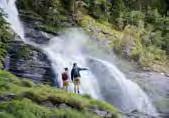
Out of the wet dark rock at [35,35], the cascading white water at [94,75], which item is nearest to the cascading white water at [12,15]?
the cascading white water at [94,75]

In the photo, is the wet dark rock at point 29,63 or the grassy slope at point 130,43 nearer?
the wet dark rock at point 29,63

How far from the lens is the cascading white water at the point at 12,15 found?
30.4m

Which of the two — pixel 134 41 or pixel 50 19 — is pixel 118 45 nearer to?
pixel 134 41

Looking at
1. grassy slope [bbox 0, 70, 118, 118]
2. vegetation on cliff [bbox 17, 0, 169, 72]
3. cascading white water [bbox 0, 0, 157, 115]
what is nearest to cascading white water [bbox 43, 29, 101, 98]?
cascading white water [bbox 0, 0, 157, 115]

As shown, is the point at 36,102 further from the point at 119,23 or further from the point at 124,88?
the point at 119,23

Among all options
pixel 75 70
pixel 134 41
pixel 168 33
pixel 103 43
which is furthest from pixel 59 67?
pixel 168 33

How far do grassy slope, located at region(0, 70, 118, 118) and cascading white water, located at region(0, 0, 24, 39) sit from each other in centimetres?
1082

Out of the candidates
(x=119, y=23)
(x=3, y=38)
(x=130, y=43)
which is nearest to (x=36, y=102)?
(x=3, y=38)

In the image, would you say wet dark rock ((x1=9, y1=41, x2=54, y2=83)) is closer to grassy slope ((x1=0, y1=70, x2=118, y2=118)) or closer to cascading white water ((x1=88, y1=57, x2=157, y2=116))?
cascading white water ((x1=88, y1=57, x2=157, y2=116))

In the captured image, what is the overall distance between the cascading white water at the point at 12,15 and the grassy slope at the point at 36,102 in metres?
10.8

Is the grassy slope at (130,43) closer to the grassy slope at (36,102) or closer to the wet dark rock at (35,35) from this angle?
the wet dark rock at (35,35)

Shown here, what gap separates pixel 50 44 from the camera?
99.3 ft

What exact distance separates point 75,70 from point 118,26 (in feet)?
50.9

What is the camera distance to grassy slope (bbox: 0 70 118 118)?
16.0 meters
